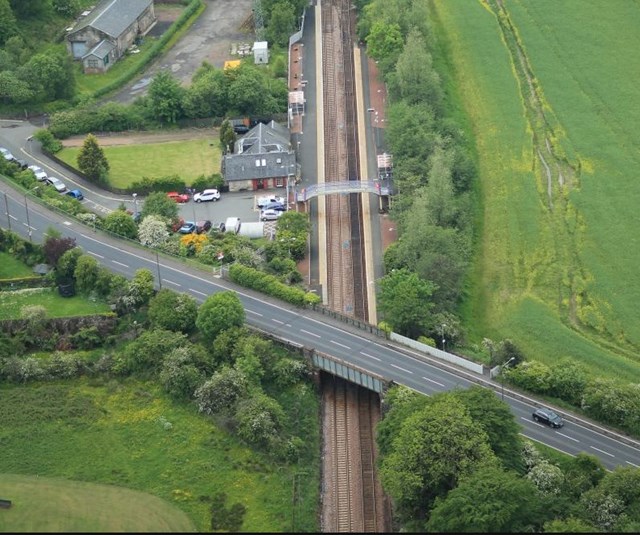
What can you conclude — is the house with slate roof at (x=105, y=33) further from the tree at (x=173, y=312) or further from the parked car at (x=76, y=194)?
the tree at (x=173, y=312)

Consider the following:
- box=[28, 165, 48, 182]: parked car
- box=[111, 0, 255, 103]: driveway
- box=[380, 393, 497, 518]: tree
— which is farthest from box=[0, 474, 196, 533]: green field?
box=[111, 0, 255, 103]: driveway

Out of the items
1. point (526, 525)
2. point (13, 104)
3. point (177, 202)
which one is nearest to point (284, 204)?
point (177, 202)

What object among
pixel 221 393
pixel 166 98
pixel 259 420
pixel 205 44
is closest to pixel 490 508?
pixel 259 420

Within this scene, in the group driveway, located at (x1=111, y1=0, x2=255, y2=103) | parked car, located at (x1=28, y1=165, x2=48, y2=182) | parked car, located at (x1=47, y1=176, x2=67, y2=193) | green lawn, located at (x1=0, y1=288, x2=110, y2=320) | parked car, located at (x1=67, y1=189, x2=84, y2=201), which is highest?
driveway, located at (x1=111, y1=0, x2=255, y2=103)

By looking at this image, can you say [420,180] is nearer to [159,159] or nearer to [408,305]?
[408,305]

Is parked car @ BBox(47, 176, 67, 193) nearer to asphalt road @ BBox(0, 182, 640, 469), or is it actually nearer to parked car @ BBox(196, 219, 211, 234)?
asphalt road @ BBox(0, 182, 640, 469)

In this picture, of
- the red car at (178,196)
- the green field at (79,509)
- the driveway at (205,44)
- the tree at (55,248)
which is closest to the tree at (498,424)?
the green field at (79,509)
